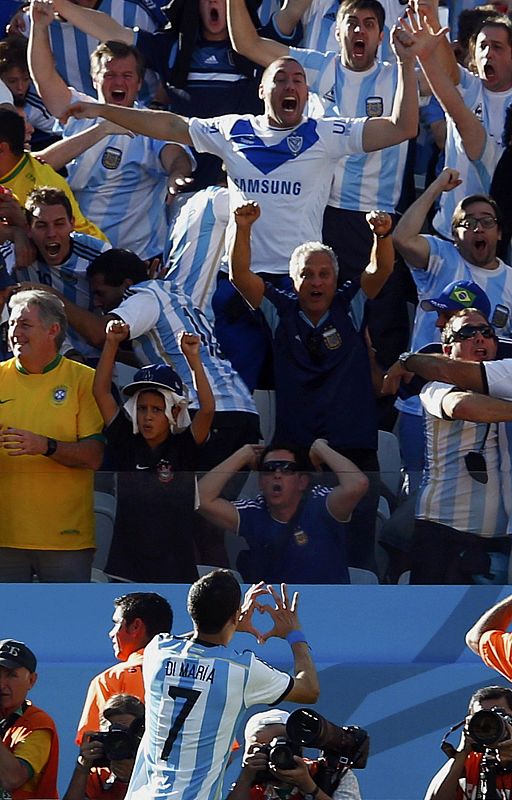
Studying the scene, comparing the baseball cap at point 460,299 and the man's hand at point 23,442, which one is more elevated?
the baseball cap at point 460,299

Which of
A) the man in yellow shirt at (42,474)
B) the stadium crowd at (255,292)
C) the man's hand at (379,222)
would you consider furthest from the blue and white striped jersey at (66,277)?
the man's hand at (379,222)

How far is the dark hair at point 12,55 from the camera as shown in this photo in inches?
413

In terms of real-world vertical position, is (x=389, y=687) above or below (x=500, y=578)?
below

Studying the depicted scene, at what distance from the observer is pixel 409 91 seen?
29.5 feet

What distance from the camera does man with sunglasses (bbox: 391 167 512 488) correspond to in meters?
8.92

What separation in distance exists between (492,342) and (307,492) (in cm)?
106

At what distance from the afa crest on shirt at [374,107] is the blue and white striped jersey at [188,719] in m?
4.83

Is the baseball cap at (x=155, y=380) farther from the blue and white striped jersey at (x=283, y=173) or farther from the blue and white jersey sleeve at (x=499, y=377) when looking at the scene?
the blue and white jersey sleeve at (x=499, y=377)

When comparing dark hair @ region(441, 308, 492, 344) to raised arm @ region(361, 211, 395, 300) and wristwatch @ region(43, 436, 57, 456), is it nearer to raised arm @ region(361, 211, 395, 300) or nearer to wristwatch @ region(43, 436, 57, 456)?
raised arm @ region(361, 211, 395, 300)

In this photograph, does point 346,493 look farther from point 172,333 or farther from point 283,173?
point 283,173

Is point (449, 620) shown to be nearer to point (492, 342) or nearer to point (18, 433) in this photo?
point (492, 342)

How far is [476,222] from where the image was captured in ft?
29.3

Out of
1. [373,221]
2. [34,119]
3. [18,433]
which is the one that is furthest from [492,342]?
[34,119]

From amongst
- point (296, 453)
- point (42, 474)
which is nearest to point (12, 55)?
point (42, 474)
